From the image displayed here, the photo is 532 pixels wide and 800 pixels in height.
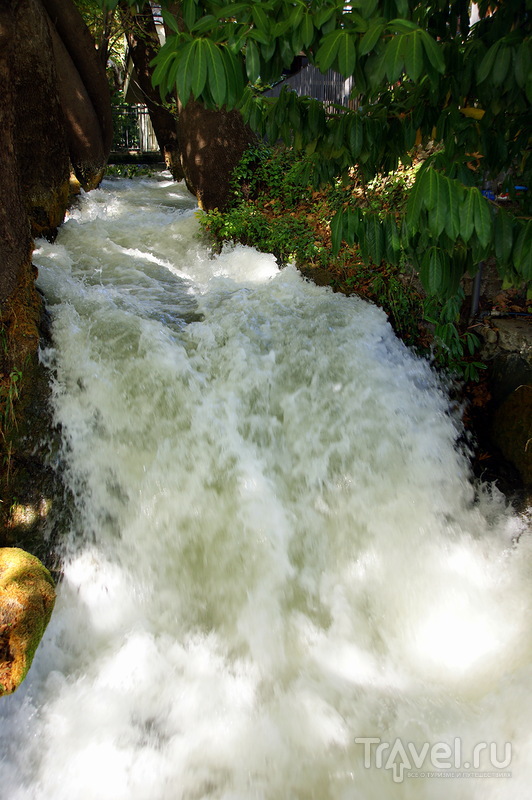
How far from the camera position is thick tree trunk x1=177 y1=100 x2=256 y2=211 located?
26.7ft

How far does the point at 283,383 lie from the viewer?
493 cm

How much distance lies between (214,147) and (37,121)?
263 cm

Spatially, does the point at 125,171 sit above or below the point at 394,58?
above

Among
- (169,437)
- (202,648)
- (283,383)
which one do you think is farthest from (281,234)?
(202,648)

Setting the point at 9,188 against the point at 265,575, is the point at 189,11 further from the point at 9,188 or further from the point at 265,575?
the point at 265,575

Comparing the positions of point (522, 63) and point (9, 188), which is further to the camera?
point (9, 188)

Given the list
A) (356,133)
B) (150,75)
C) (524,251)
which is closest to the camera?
(524,251)

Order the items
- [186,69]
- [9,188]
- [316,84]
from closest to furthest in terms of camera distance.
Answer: [186,69] → [9,188] → [316,84]

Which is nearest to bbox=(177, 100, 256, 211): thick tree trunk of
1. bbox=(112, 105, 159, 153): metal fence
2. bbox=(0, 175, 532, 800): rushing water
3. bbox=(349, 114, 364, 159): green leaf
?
bbox=(0, 175, 532, 800): rushing water

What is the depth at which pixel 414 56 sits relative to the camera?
181 centimetres

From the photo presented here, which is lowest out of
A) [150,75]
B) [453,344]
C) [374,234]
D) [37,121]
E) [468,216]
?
[453,344]

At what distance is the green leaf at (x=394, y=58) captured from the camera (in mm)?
1843

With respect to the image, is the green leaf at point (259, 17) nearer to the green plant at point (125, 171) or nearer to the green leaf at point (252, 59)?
the green leaf at point (252, 59)

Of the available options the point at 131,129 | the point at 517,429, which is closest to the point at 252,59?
the point at 517,429
